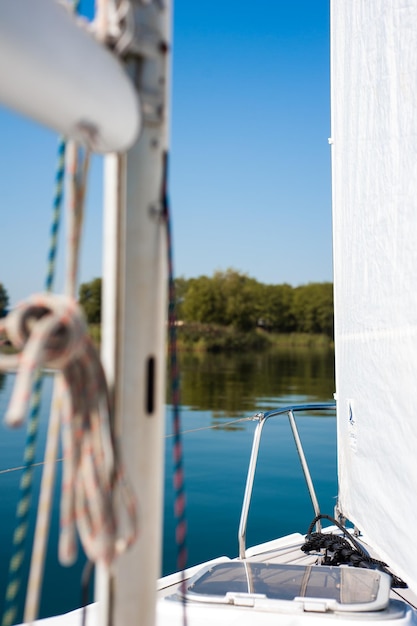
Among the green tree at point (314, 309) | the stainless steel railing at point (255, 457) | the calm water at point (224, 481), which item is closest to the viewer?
the stainless steel railing at point (255, 457)

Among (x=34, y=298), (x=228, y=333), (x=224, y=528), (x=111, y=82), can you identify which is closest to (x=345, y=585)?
(x=34, y=298)

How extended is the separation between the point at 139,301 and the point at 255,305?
105ft

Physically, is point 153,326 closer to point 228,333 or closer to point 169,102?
point 169,102

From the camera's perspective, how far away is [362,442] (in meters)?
1.80

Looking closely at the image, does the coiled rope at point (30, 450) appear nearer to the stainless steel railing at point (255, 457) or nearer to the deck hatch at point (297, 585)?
the deck hatch at point (297, 585)

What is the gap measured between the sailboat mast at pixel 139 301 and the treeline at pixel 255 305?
100 ft

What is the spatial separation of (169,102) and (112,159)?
10 cm

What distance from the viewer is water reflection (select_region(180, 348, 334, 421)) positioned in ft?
44.3

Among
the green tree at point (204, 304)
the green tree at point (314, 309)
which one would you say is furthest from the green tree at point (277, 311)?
the green tree at point (204, 304)

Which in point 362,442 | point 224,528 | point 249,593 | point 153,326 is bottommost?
point 224,528

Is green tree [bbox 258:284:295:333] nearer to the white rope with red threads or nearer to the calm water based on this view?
the calm water

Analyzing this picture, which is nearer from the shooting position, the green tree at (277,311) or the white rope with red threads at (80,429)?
the white rope with red threads at (80,429)

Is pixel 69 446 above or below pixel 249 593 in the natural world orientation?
above

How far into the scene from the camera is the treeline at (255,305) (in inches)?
1250
